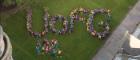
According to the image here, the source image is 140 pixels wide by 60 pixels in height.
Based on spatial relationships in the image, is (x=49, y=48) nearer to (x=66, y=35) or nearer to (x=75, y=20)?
(x=66, y=35)

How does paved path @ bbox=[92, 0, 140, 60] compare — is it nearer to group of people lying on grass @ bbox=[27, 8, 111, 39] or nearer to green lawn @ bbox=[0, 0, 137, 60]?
green lawn @ bbox=[0, 0, 137, 60]

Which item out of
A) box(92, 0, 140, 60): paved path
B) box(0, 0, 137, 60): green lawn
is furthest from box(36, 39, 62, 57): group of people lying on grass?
box(92, 0, 140, 60): paved path

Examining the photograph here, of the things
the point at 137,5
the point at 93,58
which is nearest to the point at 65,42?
the point at 93,58

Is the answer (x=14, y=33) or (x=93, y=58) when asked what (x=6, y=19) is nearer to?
(x=14, y=33)

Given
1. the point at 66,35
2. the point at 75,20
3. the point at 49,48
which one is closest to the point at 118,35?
the point at 75,20

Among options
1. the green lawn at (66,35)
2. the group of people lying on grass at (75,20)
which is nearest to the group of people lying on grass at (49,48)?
the green lawn at (66,35)

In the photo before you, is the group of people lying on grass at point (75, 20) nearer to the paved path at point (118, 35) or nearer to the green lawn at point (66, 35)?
the green lawn at point (66, 35)

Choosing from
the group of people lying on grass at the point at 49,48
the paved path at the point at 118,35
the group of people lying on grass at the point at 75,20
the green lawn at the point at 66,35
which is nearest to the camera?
the group of people lying on grass at the point at 49,48
